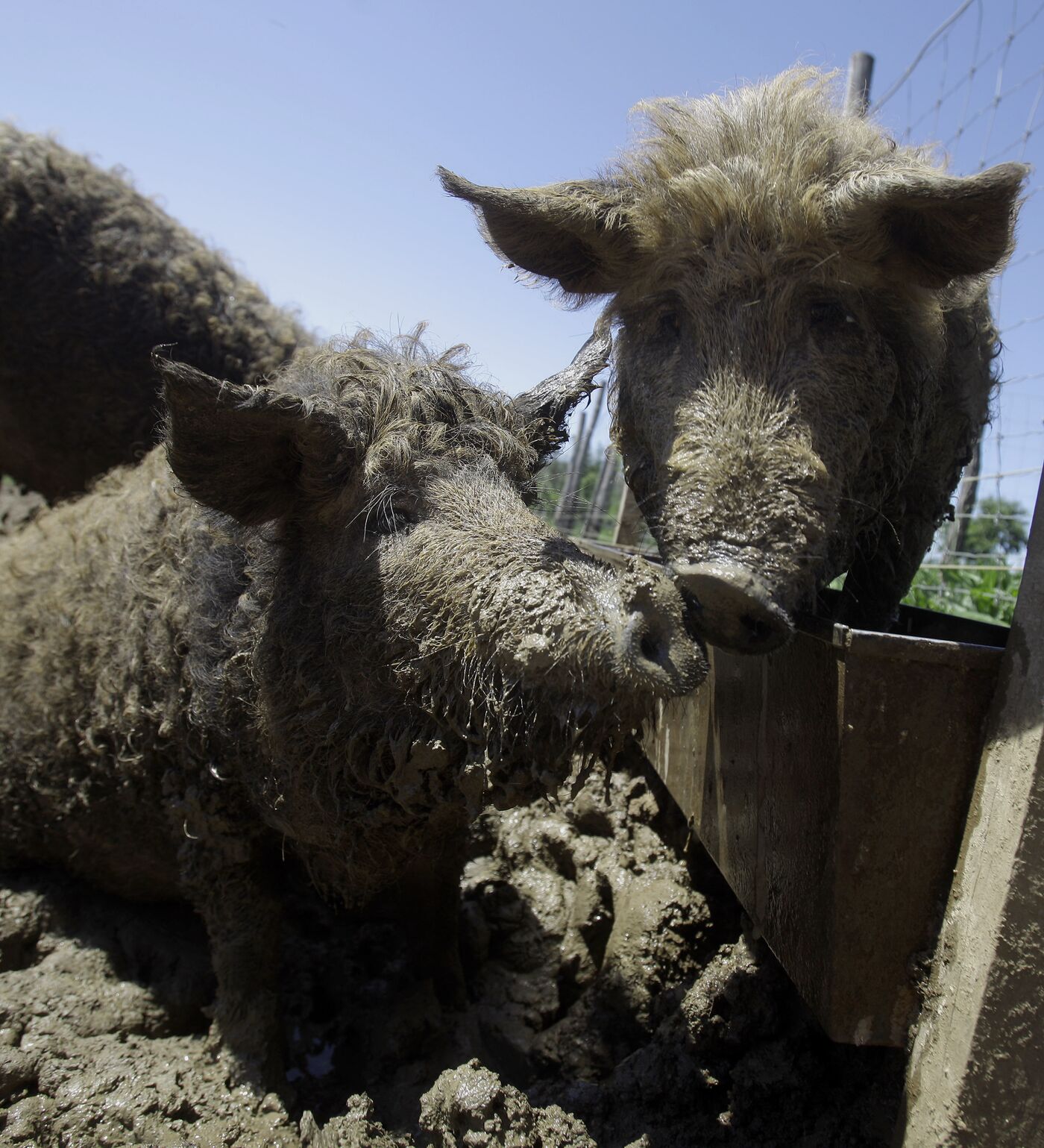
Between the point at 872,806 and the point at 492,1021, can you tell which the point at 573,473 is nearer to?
the point at 492,1021

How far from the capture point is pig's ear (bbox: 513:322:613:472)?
308 centimetres

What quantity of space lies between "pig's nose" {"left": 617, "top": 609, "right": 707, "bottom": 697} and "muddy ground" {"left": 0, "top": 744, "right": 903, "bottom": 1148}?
98cm

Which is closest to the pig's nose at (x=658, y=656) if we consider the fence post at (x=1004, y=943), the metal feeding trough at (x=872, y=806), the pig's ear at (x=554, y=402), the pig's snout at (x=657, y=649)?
the pig's snout at (x=657, y=649)

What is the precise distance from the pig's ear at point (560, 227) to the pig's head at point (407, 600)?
44 centimetres

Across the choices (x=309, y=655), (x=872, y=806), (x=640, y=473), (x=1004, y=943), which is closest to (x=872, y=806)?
(x=872, y=806)

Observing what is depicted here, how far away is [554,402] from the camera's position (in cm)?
312

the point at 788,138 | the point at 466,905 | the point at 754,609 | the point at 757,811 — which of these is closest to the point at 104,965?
the point at 466,905

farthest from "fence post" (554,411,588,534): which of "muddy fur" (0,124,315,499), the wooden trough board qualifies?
the wooden trough board

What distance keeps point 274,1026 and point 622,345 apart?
8.27ft

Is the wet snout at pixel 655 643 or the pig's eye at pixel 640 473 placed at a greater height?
the pig's eye at pixel 640 473

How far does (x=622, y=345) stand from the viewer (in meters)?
2.86

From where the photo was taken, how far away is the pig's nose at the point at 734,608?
1932mm

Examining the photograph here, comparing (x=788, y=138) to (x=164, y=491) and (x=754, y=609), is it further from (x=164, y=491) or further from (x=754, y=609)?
(x=164, y=491)

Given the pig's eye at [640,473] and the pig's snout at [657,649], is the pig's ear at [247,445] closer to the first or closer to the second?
the pig's eye at [640,473]
